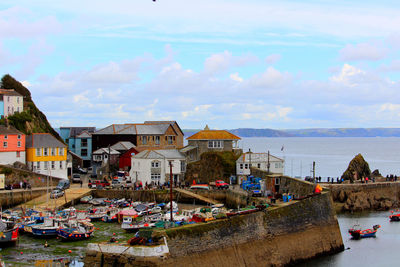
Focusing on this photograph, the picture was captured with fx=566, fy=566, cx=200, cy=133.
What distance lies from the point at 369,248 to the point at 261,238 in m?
13.9

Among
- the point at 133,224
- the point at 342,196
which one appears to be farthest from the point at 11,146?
the point at 342,196

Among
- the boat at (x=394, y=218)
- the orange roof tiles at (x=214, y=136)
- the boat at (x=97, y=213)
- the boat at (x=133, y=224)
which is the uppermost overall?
the orange roof tiles at (x=214, y=136)

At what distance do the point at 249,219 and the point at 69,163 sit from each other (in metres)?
46.8

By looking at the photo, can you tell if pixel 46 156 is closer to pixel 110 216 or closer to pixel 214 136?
pixel 110 216

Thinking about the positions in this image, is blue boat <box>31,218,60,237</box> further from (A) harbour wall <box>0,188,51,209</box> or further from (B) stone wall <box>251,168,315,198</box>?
(B) stone wall <box>251,168,315,198</box>

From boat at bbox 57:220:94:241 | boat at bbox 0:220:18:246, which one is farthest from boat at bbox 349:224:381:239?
boat at bbox 0:220:18:246

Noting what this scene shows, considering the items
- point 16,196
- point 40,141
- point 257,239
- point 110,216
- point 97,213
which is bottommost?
point 257,239

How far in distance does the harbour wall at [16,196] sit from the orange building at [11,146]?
852 cm

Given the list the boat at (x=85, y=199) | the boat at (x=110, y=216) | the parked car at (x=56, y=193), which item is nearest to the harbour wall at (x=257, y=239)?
the boat at (x=110, y=216)

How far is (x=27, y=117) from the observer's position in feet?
282

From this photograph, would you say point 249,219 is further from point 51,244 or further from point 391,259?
point 51,244

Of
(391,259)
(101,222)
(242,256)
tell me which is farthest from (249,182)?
(242,256)

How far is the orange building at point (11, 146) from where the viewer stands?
7206cm

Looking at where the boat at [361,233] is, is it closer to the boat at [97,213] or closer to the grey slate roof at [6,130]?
the boat at [97,213]
